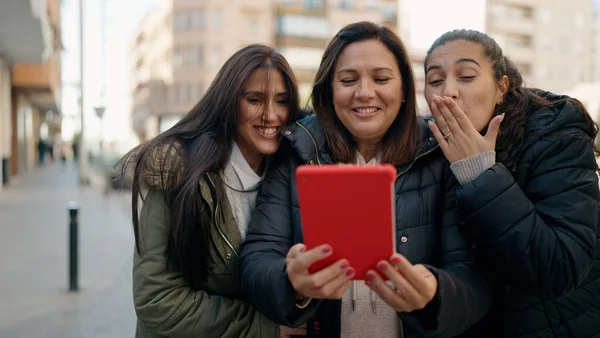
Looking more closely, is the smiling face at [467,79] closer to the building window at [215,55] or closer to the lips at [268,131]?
the lips at [268,131]

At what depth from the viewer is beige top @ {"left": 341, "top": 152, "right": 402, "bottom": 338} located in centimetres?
182

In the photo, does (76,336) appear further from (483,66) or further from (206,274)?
(483,66)

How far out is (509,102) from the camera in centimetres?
181

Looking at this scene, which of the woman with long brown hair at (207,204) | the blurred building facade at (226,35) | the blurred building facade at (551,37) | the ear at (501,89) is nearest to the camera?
the ear at (501,89)

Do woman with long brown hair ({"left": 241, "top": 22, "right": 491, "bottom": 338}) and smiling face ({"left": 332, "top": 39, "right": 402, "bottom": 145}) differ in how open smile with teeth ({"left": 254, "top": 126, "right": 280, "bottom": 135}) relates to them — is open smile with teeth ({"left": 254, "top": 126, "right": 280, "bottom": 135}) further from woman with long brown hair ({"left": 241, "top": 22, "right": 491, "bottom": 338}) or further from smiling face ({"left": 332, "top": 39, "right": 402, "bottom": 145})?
smiling face ({"left": 332, "top": 39, "right": 402, "bottom": 145})

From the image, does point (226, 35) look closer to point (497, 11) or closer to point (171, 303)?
point (497, 11)

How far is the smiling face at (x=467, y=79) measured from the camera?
1.72 m

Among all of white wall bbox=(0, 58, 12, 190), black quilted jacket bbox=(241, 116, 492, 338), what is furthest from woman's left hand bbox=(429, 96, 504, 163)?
white wall bbox=(0, 58, 12, 190)

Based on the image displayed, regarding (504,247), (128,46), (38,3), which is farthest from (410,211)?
(128,46)

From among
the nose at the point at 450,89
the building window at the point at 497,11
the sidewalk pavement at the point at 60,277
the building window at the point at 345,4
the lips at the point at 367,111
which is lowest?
the sidewalk pavement at the point at 60,277

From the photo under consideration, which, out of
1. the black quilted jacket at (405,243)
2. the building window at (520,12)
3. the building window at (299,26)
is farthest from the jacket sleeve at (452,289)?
the building window at (520,12)

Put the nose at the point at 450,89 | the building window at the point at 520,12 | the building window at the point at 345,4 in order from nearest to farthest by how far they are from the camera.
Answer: the nose at the point at 450,89 → the building window at the point at 345,4 → the building window at the point at 520,12

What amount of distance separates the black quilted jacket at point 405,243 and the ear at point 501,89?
0.84ft

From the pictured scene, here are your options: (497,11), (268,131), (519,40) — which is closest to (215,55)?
(497,11)
